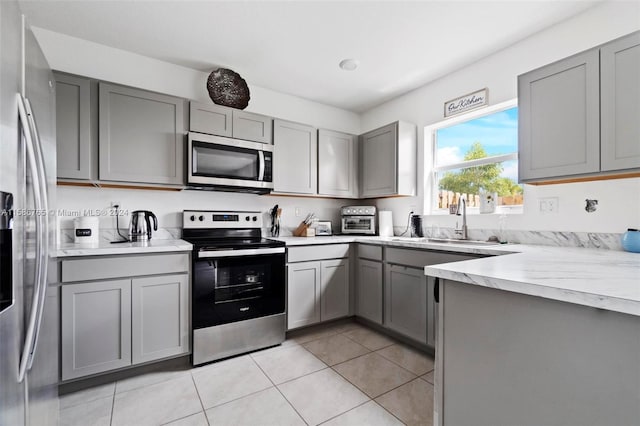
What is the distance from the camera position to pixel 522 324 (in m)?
0.92

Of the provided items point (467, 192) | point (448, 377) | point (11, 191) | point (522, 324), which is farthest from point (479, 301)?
point (467, 192)

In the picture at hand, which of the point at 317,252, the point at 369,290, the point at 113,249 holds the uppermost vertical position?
the point at 113,249

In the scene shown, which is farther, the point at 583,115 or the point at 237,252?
the point at 237,252

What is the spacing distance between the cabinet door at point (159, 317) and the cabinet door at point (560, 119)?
257 cm

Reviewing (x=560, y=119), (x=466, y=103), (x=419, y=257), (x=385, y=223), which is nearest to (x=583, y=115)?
(x=560, y=119)

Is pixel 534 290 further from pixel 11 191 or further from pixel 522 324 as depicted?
pixel 11 191

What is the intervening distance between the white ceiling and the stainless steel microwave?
78 centimetres

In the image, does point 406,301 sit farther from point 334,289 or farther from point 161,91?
point 161,91

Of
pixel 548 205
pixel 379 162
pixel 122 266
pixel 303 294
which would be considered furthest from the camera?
pixel 379 162

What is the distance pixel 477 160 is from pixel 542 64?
34.1 inches

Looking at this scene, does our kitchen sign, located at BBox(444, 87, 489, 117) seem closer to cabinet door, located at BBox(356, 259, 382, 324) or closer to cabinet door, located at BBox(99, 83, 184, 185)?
cabinet door, located at BBox(356, 259, 382, 324)

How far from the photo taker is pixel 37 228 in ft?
3.39

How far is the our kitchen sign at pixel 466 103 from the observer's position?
263cm

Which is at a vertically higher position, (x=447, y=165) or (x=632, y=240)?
(x=447, y=165)
